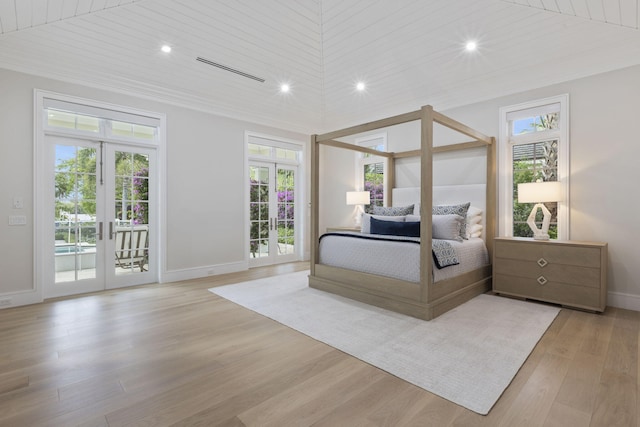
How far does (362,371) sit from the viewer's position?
2.05m

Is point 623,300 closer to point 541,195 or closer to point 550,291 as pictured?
point 550,291

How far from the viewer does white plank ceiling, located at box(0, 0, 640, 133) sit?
2.83 m

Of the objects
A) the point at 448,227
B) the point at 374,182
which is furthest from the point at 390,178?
the point at 448,227

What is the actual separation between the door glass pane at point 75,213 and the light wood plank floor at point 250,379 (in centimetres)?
95

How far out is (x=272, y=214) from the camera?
593cm

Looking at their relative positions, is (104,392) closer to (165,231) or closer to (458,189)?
(165,231)

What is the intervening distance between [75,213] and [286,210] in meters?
3.30

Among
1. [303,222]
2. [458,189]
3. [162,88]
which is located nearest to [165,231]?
[162,88]

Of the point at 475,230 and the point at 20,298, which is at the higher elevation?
the point at 475,230

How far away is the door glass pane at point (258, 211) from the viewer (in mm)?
5645

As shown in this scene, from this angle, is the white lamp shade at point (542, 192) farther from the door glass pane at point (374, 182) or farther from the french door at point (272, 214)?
the french door at point (272, 214)

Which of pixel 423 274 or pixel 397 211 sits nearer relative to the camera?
pixel 423 274

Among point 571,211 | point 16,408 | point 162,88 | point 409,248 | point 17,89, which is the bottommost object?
point 16,408

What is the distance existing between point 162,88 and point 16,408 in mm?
3859
